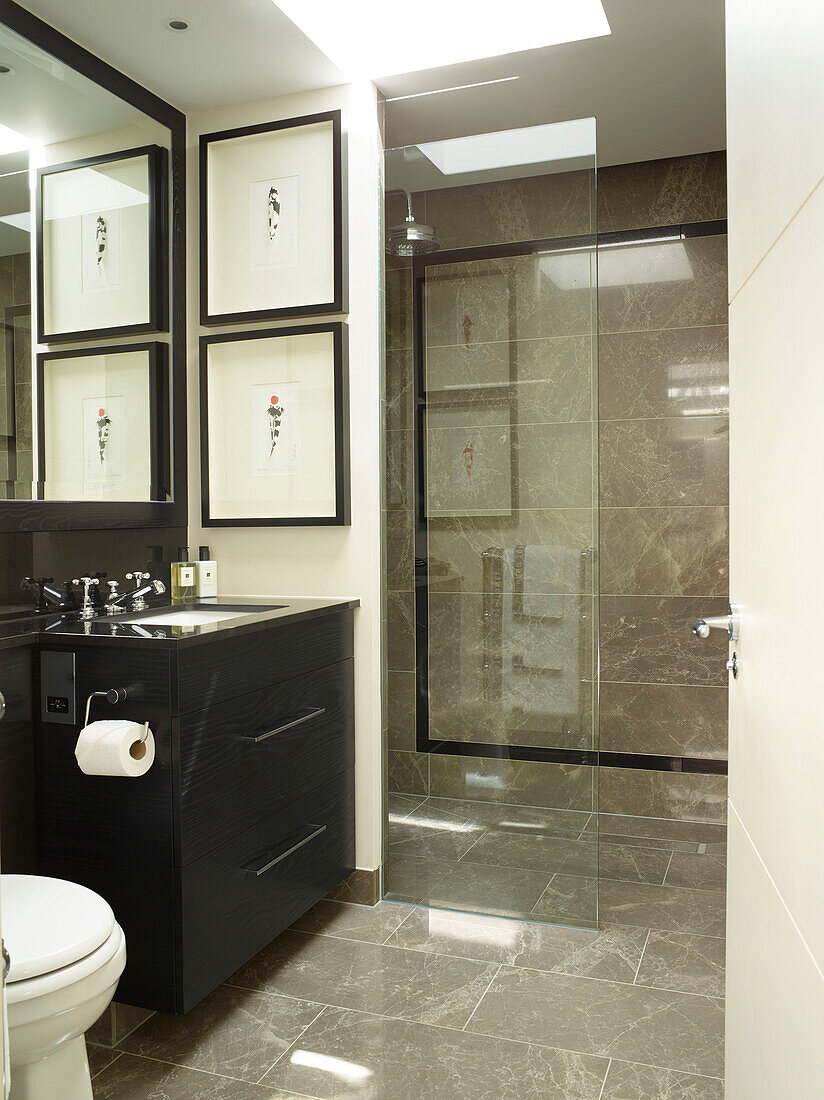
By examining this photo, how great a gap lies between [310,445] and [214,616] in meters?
Answer: 0.62

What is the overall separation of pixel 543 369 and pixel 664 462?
3.65ft

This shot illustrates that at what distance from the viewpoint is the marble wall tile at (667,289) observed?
11.2ft

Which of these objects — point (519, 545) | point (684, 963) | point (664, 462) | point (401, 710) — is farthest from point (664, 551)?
point (684, 963)

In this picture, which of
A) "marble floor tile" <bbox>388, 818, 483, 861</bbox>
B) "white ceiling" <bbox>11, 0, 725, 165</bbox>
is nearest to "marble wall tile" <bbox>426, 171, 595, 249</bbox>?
"white ceiling" <bbox>11, 0, 725, 165</bbox>

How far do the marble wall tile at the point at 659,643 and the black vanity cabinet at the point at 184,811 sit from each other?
1686 mm

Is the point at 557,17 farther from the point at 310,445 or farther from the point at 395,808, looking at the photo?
the point at 395,808

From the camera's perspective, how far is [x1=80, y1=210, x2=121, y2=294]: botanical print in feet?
8.14

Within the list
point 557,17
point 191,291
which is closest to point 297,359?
point 191,291

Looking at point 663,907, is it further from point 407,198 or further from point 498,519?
point 407,198

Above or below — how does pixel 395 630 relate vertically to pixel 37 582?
below

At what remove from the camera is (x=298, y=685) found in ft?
7.93

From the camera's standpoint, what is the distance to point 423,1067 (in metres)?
1.92

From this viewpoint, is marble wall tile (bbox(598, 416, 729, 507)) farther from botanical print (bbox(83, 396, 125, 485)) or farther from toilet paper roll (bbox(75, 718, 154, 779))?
toilet paper roll (bbox(75, 718, 154, 779))

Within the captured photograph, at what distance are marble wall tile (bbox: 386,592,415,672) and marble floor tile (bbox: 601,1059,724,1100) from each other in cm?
123
